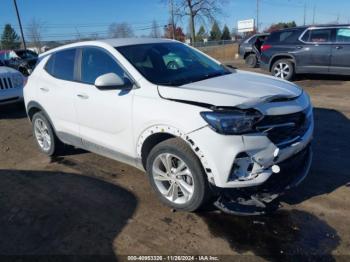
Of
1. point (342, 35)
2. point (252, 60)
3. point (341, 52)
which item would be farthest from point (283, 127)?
point (252, 60)

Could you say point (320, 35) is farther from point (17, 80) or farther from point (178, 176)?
point (178, 176)

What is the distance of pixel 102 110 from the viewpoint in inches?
164

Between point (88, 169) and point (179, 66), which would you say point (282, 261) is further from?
point (88, 169)

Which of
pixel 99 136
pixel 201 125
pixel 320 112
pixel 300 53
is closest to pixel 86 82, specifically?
pixel 99 136

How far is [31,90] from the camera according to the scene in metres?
5.50

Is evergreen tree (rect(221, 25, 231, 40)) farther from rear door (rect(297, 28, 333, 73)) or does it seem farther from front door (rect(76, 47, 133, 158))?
front door (rect(76, 47, 133, 158))

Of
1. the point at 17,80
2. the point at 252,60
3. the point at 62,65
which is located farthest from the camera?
the point at 252,60

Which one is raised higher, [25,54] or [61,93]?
[61,93]

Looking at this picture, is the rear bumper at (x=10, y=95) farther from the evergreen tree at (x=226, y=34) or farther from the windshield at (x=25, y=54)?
the evergreen tree at (x=226, y=34)

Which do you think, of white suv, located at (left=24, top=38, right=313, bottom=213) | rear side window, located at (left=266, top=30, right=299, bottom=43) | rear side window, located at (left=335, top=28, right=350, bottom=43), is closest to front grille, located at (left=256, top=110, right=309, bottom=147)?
white suv, located at (left=24, top=38, right=313, bottom=213)

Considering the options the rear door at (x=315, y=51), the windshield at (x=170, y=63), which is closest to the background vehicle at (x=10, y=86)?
the windshield at (x=170, y=63)

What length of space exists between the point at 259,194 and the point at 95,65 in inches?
100

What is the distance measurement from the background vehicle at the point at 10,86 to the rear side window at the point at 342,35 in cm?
924

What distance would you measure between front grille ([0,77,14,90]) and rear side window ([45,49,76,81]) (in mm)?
4457
